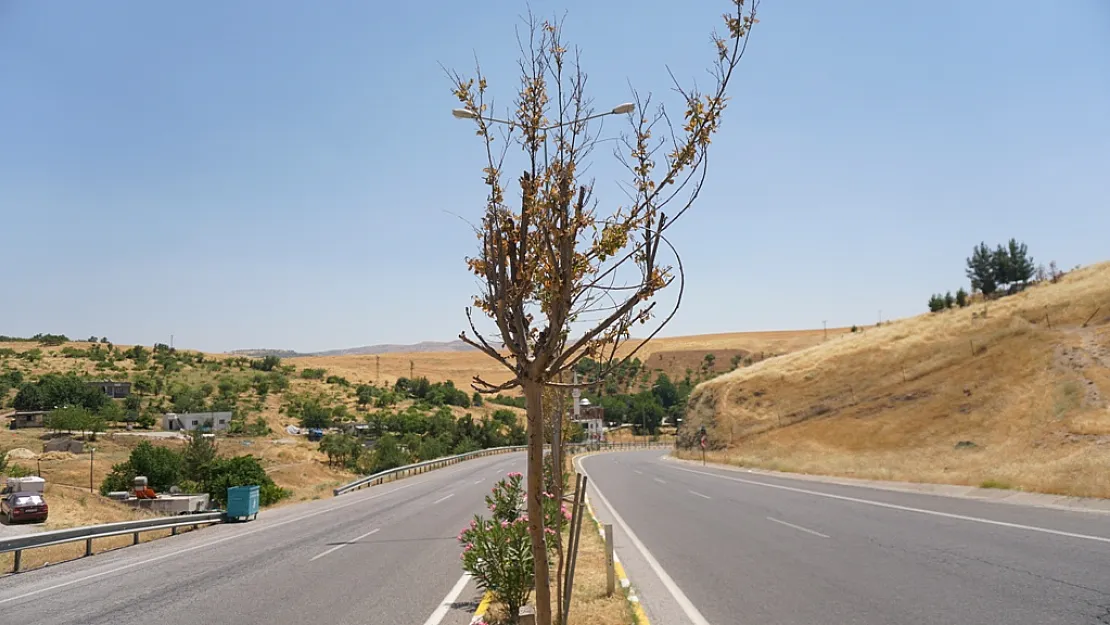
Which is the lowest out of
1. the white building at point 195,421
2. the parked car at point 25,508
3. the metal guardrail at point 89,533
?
the parked car at point 25,508

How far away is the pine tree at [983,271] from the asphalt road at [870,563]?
178 ft

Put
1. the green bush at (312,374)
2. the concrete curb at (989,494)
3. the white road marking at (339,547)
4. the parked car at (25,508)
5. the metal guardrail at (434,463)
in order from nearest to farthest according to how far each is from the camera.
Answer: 1. the white road marking at (339,547)
2. the concrete curb at (989,494)
3. the parked car at (25,508)
4. the metal guardrail at (434,463)
5. the green bush at (312,374)

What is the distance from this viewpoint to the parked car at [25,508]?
2744 centimetres

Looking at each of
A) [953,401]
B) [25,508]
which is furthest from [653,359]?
[25,508]

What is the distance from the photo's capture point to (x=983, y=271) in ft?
229

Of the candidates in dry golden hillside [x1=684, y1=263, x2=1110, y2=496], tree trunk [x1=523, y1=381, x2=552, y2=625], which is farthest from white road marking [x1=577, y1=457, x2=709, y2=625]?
dry golden hillside [x1=684, y1=263, x2=1110, y2=496]

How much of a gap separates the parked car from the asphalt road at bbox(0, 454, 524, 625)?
30.0 ft

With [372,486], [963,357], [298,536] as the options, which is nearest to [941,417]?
[963,357]

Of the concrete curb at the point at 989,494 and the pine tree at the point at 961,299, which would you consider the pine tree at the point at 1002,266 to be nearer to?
the pine tree at the point at 961,299

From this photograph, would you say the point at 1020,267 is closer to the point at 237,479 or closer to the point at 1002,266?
the point at 1002,266

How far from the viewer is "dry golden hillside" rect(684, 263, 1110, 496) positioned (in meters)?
31.7

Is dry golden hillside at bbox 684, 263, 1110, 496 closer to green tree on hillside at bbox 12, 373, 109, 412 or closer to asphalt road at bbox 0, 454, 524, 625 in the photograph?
asphalt road at bbox 0, 454, 524, 625

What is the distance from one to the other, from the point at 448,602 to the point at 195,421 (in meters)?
61.7

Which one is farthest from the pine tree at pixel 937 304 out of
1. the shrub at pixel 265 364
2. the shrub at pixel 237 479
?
the shrub at pixel 265 364
